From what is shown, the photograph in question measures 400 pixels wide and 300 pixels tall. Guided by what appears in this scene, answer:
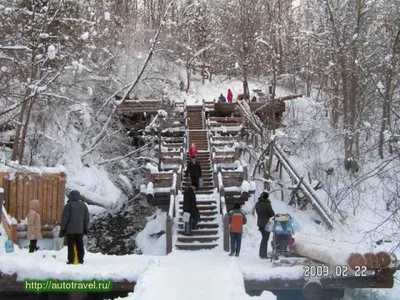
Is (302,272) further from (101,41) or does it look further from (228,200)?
(101,41)

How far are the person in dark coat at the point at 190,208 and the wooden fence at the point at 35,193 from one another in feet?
11.0

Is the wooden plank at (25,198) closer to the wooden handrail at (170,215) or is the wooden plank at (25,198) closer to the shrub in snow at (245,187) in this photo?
the wooden handrail at (170,215)

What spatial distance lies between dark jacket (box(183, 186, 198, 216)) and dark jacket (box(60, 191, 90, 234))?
3.88 metres

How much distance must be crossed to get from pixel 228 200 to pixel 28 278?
8.17 meters

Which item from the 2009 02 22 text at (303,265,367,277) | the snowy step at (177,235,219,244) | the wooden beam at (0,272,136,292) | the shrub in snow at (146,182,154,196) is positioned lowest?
the wooden beam at (0,272,136,292)

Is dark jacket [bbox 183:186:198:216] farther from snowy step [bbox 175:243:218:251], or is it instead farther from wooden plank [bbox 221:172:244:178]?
wooden plank [bbox 221:172:244:178]

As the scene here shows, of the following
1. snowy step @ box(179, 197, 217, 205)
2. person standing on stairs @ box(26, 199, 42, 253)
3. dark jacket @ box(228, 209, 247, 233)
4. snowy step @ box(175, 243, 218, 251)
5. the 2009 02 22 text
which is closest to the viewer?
the 2009 02 22 text

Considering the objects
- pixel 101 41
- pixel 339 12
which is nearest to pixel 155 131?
pixel 101 41

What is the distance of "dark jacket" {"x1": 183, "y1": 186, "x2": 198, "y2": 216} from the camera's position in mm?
13570

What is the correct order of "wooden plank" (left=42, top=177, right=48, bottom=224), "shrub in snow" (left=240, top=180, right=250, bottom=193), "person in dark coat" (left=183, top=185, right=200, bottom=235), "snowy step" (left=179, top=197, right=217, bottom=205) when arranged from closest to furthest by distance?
"wooden plank" (left=42, top=177, right=48, bottom=224)
"person in dark coat" (left=183, top=185, right=200, bottom=235)
"snowy step" (left=179, top=197, right=217, bottom=205)
"shrub in snow" (left=240, top=180, right=250, bottom=193)

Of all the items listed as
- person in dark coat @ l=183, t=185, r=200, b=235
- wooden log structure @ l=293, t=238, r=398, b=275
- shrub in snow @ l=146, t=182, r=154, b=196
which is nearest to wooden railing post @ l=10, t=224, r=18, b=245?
person in dark coat @ l=183, t=185, r=200, b=235

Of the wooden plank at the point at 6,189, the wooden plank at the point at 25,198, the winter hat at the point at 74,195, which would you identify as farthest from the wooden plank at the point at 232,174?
the winter hat at the point at 74,195

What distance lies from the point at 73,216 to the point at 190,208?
4.27 m

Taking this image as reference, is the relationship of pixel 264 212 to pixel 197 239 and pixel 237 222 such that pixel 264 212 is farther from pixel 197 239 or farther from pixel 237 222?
pixel 197 239
